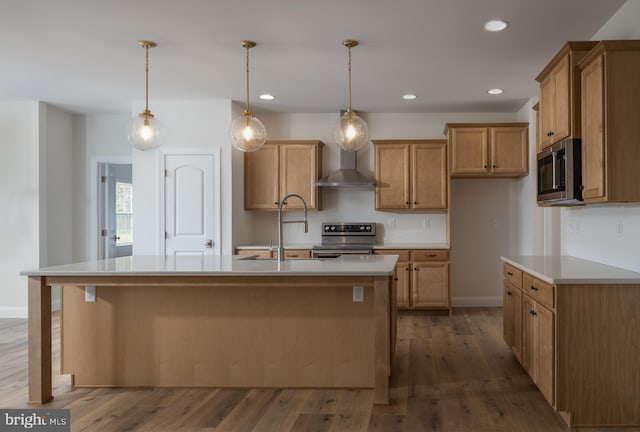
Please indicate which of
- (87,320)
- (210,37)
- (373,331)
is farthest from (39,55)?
(373,331)

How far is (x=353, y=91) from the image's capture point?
517 cm

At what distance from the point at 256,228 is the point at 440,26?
368 cm

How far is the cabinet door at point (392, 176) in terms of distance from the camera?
590cm

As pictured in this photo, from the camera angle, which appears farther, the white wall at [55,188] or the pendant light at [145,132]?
the white wall at [55,188]

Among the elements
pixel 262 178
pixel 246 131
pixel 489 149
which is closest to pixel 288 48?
pixel 246 131

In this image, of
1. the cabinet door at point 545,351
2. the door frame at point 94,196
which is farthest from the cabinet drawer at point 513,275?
the door frame at point 94,196

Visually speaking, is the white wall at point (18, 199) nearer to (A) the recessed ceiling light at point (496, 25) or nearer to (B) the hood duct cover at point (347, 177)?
(B) the hood duct cover at point (347, 177)

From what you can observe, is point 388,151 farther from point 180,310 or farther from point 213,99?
point 180,310

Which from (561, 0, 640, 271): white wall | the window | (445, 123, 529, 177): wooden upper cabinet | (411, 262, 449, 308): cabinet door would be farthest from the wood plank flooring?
the window

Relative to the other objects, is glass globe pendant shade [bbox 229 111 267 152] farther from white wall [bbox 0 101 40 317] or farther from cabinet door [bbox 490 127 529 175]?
white wall [bbox 0 101 40 317]

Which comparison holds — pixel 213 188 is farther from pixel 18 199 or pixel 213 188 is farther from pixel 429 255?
pixel 429 255

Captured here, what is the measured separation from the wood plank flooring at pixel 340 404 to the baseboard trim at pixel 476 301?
221cm

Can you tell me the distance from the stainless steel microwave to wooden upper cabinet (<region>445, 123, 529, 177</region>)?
2024 mm

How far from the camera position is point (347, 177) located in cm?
580
